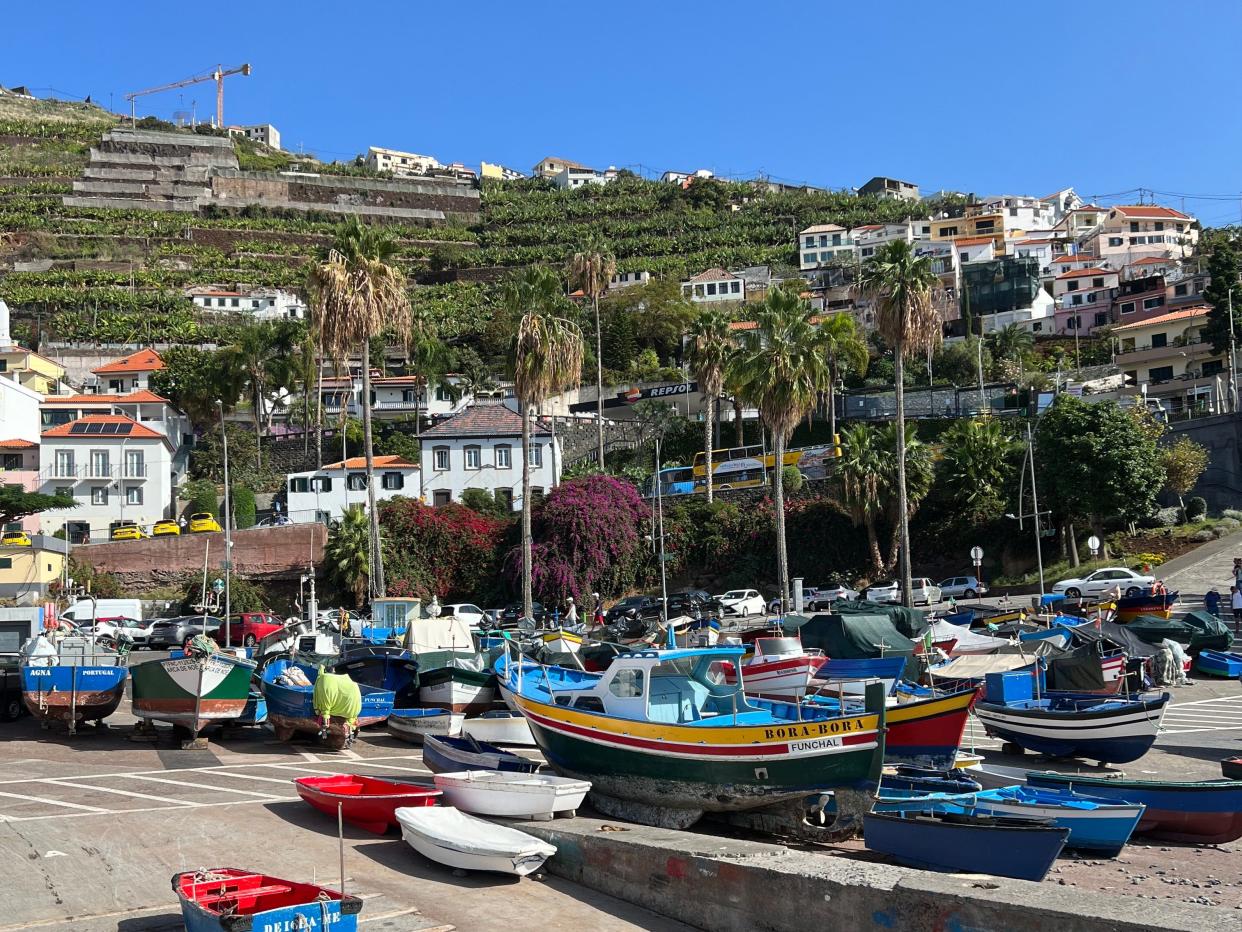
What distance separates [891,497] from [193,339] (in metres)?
70.1

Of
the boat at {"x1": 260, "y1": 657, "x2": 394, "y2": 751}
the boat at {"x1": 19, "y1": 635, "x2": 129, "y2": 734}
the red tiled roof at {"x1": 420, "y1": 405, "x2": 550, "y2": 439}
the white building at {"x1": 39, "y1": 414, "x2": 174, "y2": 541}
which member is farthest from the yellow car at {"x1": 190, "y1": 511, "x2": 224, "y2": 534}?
the boat at {"x1": 260, "y1": 657, "x2": 394, "y2": 751}

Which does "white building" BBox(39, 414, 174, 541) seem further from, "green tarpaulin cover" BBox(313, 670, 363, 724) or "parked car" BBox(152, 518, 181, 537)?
"green tarpaulin cover" BBox(313, 670, 363, 724)

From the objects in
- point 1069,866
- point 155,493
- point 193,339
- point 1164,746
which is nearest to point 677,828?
Result: point 1069,866

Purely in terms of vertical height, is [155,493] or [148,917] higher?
[155,493]

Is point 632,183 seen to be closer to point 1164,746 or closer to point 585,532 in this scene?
point 585,532

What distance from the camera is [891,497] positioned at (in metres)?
54.7

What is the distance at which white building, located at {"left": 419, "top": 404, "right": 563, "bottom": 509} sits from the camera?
65.5 m

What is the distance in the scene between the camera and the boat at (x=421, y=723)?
2591 cm

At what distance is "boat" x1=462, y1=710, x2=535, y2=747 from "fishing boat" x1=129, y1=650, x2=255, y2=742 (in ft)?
15.8

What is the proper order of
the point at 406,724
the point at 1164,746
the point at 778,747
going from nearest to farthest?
the point at 778,747 < the point at 1164,746 < the point at 406,724

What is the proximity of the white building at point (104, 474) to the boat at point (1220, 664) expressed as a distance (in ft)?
176

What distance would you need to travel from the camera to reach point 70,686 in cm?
2566

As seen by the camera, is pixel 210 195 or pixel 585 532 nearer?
pixel 585 532

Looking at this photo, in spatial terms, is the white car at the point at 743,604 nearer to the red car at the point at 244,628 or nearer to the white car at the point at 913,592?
the white car at the point at 913,592
